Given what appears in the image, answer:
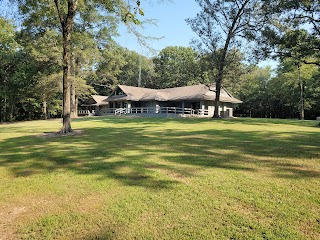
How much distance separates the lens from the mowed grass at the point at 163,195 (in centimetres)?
320

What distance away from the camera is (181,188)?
4430 millimetres

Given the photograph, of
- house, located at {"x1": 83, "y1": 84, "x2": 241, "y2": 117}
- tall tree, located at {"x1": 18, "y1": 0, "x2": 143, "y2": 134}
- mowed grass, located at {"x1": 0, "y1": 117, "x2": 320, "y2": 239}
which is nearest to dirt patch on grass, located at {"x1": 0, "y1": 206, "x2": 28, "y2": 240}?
mowed grass, located at {"x1": 0, "y1": 117, "x2": 320, "y2": 239}

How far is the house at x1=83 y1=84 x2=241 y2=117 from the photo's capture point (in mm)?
33438

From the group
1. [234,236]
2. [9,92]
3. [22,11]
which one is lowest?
[234,236]

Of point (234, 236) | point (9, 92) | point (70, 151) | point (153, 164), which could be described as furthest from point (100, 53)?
point (234, 236)

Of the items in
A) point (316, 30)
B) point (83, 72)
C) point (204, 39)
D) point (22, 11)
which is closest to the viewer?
point (22, 11)

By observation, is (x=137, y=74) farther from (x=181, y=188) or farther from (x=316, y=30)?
(x=181, y=188)

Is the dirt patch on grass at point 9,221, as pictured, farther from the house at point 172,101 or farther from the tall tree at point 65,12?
the house at point 172,101

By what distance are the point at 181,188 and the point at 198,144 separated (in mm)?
4171

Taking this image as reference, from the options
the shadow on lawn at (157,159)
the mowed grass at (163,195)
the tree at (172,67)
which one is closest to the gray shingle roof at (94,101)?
the tree at (172,67)

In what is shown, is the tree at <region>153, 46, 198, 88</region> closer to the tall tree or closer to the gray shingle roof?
the gray shingle roof

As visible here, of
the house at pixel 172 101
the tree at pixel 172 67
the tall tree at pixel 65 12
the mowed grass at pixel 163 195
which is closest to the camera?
the mowed grass at pixel 163 195

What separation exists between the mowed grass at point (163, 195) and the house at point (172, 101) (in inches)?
1012

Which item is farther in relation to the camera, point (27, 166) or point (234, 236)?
point (27, 166)
